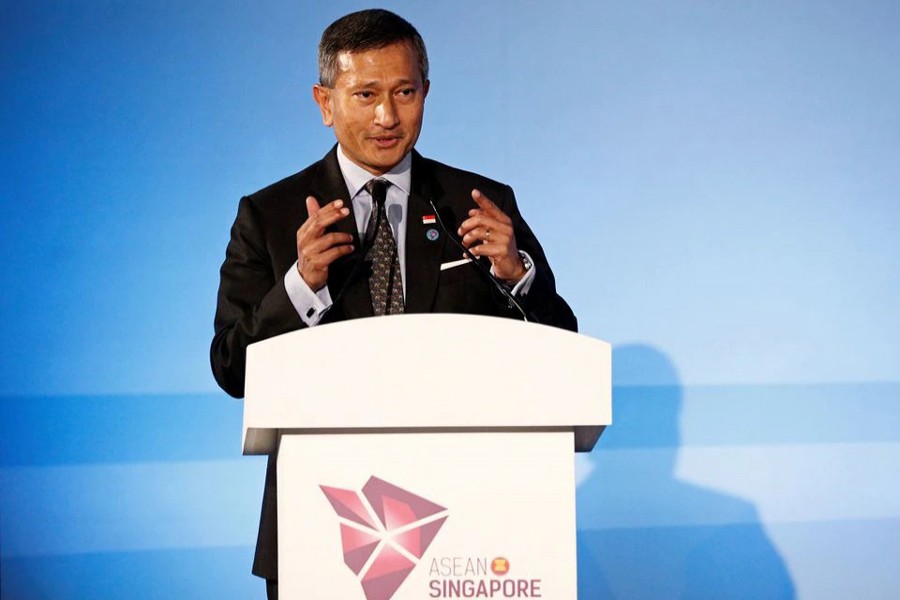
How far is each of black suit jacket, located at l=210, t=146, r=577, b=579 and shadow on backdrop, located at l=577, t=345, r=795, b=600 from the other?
1.34m

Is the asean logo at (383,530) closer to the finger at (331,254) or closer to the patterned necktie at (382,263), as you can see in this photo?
the finger at (331,254)

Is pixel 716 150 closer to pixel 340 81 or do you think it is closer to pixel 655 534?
pixel 655 534

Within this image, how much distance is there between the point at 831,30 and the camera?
3.44 metres

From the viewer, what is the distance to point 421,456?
136 centimetres

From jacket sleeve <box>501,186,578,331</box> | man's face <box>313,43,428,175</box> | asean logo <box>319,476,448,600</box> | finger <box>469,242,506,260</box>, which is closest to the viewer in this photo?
asean logo <box>319,476,448,600</box>

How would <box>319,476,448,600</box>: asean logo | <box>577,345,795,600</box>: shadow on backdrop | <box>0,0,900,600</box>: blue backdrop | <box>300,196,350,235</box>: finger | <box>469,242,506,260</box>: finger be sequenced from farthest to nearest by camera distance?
<box>577,345,795,600</box>: shadow on backdrop → <box>0,0,900,600</box>: blue backdrop → <box>469,242,506,260</box>: finger → <box>300,196,350,235</box>: finger → <box>319,476,448,600</box>: asean logo

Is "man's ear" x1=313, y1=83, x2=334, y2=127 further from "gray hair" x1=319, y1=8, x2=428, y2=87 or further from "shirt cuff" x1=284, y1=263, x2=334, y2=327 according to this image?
"shirt cuff" x1=284, y1=263, x2=334, y2=327

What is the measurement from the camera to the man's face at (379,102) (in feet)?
6.57

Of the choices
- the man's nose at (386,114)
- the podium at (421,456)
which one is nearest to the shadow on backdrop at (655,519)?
the man's nose at (386,114)

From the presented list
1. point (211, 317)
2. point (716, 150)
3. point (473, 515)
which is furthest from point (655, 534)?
point (473, 515)

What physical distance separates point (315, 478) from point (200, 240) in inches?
76.1

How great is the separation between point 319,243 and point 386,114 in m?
0.43

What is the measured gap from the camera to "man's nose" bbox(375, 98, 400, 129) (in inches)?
78.9

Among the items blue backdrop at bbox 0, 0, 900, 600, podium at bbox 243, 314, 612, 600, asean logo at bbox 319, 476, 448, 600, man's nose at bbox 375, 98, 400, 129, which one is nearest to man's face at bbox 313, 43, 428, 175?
man's nose at bbox 375, 98, 400, 129
